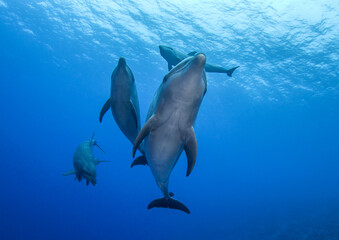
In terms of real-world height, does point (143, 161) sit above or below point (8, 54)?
below

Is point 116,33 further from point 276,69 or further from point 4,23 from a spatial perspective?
point 276,69

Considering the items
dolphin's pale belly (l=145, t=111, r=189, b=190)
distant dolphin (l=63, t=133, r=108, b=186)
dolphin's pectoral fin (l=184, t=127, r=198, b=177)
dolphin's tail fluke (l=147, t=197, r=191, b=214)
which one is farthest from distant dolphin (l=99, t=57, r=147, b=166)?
distant dolphin (l=63, t=133, r=108, b=186)

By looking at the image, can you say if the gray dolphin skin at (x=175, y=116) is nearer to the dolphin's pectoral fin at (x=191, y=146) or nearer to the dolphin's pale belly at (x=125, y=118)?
the dolphin's pectoral fin at (x=191, y=146)

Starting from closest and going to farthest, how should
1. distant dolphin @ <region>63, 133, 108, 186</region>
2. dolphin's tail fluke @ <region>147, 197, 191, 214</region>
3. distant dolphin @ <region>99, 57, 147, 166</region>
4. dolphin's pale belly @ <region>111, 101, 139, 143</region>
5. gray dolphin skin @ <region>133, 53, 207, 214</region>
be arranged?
gray dolphin skin @ <region>133, 53, 207, 214</region> → distant dolphin @ <region>99, 57, 147, 166</region> → dolphin's pale belly @ <region>111, 101, 139, 143</region> → dolphin's tail fluke @ <region>147, 197, 191, 214</region> → distant dolphin @ <region>63, 133, 108, 186</region>

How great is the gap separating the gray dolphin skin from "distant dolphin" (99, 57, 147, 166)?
2.23 feet

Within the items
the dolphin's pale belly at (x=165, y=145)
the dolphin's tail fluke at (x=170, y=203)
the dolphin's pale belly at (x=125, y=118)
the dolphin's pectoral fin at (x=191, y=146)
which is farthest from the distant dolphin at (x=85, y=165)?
the dolphin's pectoral fin at (x=191, y=146)

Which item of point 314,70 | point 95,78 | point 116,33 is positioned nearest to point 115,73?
point 116,33

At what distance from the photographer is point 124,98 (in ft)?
13.9

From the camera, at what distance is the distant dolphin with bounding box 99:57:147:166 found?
3.99m

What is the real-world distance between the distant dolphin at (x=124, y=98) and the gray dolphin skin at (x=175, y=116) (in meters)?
0.68

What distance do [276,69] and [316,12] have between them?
952 cm

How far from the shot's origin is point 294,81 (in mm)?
27406

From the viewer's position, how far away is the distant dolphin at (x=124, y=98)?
13.1 ft

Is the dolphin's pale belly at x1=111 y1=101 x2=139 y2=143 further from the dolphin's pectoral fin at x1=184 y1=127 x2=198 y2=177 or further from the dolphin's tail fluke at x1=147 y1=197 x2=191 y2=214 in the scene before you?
the dolphin's tail fluke at x1=147 y1=197 x2=191 y2=214
